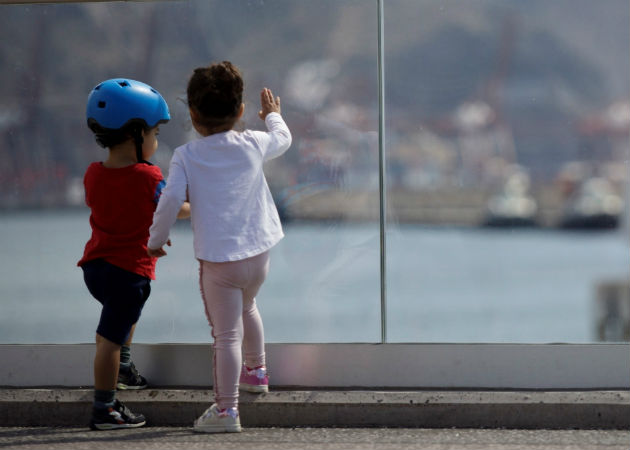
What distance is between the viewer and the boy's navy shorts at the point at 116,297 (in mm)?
4781

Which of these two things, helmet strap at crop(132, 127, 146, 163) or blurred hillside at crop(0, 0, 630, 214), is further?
blurred hillside at crop(0, 0, 630, 214)

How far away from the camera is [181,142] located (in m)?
5.42

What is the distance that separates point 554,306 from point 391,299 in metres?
0.73

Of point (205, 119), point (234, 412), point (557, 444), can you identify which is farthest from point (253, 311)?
point (557, 444)

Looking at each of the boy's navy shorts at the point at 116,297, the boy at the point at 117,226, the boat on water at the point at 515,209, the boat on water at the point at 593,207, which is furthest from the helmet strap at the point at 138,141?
the boat on water at the point at 593,207

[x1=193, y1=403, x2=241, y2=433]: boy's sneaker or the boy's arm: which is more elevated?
the boy's arm

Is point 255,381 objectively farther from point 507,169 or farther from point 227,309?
point 507,169

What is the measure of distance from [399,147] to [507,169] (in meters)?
0.49

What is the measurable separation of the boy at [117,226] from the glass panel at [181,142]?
538mm

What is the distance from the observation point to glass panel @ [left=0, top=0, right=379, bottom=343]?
5.32 metres

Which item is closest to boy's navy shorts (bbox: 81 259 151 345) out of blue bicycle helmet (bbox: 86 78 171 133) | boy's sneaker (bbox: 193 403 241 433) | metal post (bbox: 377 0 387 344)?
boy's sneaker (bbox: 193 403 241 433)

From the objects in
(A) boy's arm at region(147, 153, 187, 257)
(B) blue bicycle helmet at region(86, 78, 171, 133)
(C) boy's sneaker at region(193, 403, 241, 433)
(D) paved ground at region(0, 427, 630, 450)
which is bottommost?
(D) paved ground at region(0, 427, 630, 450)

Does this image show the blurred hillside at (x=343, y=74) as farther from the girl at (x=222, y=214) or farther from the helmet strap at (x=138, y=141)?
the girl at (x=222, y=214)

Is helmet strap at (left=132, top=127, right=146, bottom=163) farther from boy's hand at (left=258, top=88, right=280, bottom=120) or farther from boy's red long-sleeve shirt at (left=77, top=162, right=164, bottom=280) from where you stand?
boy's hand at (left=258, top=88, right=280, bottom=120)
